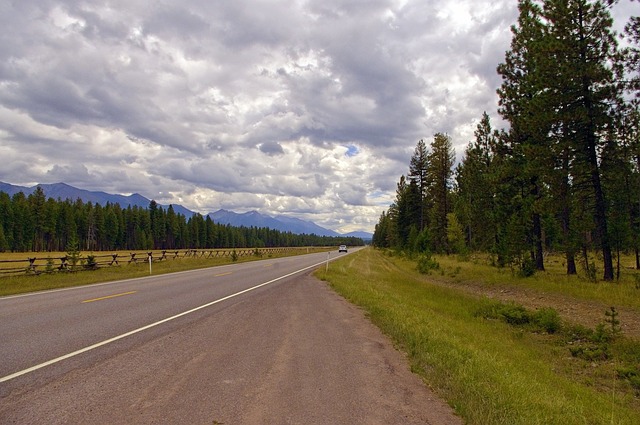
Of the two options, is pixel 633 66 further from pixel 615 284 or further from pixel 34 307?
pixel 34 307

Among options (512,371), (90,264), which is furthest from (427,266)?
(512,371)

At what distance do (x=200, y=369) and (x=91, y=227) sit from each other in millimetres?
118498

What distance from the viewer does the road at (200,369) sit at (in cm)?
430

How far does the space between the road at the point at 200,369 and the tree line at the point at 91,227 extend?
74804 mm

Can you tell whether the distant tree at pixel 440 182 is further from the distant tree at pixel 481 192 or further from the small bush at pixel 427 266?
the small bush at pixel 427 266

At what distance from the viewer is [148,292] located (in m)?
14.4

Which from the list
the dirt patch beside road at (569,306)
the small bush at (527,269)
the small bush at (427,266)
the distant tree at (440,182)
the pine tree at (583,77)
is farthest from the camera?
the distant tree at (440,182)

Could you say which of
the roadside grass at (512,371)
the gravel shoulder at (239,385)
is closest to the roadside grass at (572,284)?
the roadside grass at (512,371)

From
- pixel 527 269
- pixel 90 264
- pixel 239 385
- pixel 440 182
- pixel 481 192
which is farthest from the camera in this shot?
pixel 440 182

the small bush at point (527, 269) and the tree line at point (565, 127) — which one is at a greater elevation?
the tree line at point (565, 127)

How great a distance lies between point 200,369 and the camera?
5.71m

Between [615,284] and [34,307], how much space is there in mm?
22255

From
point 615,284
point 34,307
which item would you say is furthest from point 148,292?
point 615,284

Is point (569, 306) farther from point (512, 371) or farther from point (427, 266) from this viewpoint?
point (427, 266)
